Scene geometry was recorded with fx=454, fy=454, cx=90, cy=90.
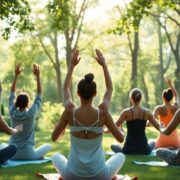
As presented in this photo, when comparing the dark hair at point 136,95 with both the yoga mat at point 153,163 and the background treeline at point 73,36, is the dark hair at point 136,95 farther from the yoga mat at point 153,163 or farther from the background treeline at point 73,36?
the background treeline at point 73,36

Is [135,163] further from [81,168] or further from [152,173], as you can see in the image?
[81,168]

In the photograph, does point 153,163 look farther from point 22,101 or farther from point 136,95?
point 22,101

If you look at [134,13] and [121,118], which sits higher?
[134,13]

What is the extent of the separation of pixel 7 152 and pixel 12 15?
30.6ft

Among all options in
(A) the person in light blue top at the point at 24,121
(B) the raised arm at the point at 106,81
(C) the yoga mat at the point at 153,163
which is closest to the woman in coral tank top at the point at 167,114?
(C) the yoga mat at the point at 153,163

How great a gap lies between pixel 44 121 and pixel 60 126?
22013mm

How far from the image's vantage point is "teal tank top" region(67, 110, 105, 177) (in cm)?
645

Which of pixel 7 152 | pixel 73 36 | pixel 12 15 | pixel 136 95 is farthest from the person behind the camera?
pixel 73 36

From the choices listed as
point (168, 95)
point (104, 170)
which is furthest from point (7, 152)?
point (168, 95)

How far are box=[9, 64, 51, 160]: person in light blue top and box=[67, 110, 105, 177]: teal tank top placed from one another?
10.7ft

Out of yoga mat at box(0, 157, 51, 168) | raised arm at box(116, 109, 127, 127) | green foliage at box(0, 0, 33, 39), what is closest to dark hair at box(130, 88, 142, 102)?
raised arm at box(116, 109, 127, 127)

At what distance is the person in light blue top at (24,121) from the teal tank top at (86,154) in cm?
326

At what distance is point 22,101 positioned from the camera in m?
9.55

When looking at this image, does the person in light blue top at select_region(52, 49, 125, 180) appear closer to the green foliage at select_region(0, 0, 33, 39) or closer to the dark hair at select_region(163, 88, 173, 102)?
the dark hair at select_region(163, 88, 173, 102)
